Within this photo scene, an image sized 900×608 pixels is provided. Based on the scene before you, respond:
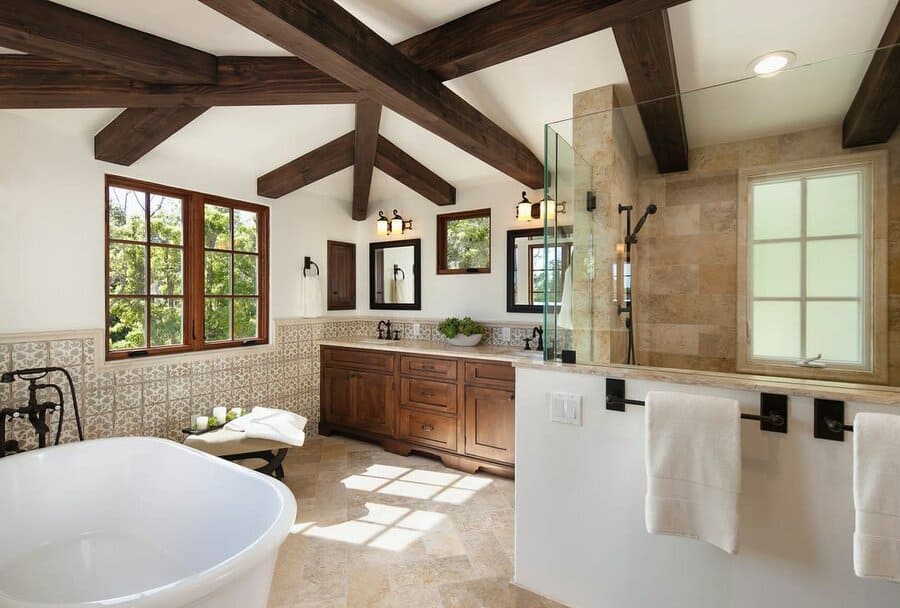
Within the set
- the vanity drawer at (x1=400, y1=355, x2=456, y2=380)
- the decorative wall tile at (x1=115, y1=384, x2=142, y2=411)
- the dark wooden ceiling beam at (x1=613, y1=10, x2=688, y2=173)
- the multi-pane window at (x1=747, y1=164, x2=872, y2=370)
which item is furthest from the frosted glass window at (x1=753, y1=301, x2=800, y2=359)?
the decorative wall tile at (x1=115, y1=384, x2=142, y2=411)

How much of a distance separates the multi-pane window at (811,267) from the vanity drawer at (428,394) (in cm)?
210

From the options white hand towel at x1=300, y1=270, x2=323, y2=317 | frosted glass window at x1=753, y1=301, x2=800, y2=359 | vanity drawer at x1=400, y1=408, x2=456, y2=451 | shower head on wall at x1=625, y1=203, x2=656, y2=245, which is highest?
shower head on wall at x1=625, y1=203, x2=656, y2=245

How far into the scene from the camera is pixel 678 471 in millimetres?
1506

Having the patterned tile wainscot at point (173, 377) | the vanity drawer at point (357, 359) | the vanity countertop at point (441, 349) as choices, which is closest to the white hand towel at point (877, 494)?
the vanity countertop at point (441, 349)

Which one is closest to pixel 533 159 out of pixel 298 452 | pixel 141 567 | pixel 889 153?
pixel 889 153

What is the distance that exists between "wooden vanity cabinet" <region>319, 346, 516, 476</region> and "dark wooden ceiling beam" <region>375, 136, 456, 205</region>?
156 cm

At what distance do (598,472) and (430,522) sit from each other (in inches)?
52.9

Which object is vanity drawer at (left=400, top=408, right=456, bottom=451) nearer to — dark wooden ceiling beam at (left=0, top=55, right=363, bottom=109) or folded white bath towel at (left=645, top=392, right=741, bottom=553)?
folded white bath towel at (left=645, top=392, right=741, bottom=553)

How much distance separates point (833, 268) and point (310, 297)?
3.87 meters

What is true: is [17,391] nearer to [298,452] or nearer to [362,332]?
[298,452]

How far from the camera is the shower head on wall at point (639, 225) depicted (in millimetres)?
2555

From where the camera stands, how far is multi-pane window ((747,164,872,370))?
2092 millimetres

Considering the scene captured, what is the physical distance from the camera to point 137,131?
9.19 ft

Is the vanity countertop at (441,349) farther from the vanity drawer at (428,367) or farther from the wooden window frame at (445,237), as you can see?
the wooden window frame at (445,237)
